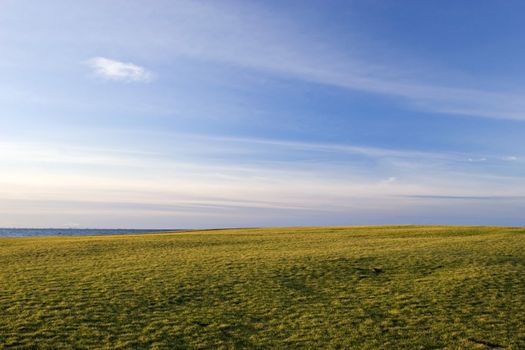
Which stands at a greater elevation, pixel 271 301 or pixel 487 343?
pixel 271 301

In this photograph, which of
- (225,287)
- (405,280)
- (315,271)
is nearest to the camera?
(225,287)

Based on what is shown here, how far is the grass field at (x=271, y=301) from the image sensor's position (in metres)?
16.6

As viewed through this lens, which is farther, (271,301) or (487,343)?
(271,301)

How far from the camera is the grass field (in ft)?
54.3

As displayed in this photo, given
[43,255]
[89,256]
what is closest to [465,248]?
[89,256]

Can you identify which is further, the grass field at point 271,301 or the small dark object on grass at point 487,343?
the grass field at point 271,301

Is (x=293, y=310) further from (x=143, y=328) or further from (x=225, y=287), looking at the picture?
(x=143, y=328)

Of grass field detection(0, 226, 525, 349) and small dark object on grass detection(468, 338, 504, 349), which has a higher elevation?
grass field detection(0, 226, 525, 349)

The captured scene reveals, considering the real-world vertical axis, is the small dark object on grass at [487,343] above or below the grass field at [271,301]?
below

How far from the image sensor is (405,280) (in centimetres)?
2617

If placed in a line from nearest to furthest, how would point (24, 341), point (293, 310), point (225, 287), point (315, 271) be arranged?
1. point (24, 341)
2. point (293, 310)
3. point (225, 287)
4. point (315, 271)

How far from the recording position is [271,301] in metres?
21.8

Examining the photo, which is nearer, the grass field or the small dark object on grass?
the small dark object on grass

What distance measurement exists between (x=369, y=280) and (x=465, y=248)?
17459 mm
